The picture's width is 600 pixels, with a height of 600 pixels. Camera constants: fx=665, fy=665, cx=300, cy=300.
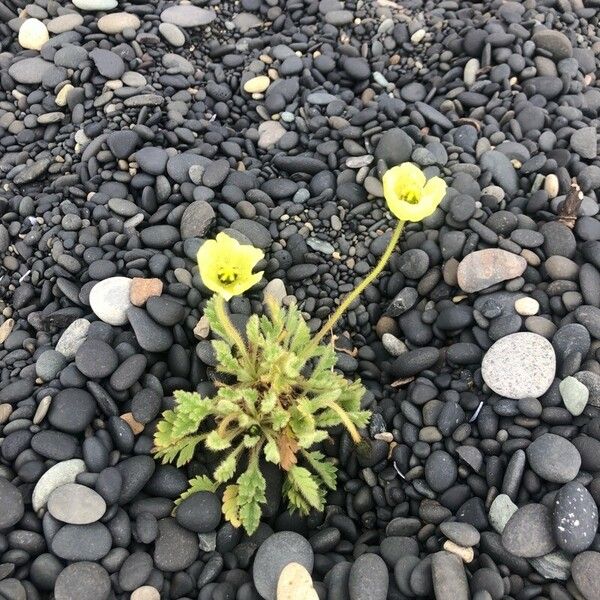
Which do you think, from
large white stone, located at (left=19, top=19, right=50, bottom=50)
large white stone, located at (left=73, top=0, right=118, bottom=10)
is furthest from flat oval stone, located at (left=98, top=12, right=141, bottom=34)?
large white stone, located at (left=19, top=19, right=50, bottom=50)

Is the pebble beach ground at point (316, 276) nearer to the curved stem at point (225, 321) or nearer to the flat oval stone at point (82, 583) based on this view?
the flat oval stone at point (82, 583)

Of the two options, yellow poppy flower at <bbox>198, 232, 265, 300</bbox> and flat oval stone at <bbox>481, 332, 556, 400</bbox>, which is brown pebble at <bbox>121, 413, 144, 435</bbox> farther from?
flat oval stone at <bbox>481, 332, 556, 400</bbox>

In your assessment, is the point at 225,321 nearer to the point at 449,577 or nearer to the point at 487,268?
the point at 449,577

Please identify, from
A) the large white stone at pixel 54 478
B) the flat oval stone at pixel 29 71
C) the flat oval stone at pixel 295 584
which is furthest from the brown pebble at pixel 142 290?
the flat oval stone at pixel 29 71

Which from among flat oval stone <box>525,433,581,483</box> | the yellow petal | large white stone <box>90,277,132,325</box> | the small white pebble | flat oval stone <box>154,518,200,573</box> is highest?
the yellow petal

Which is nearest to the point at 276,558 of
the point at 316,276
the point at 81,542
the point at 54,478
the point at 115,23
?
the point at 81,542
